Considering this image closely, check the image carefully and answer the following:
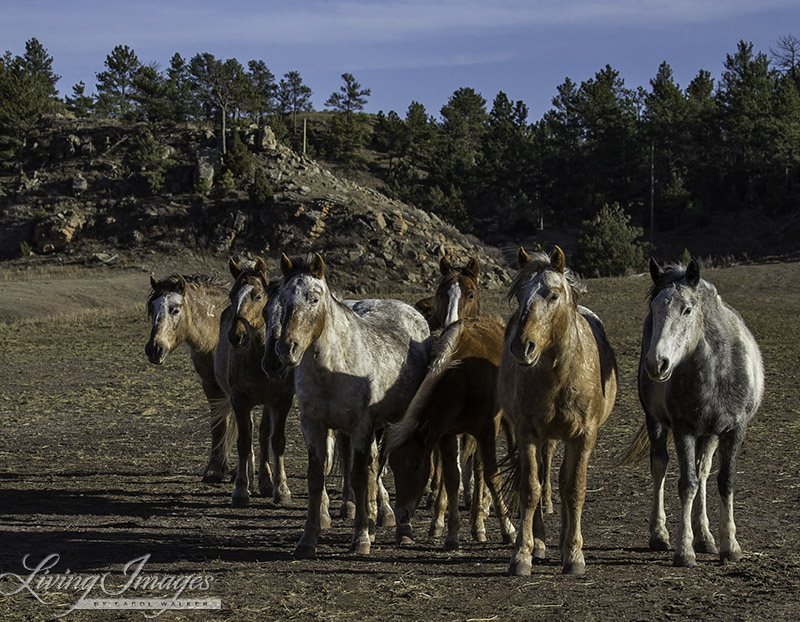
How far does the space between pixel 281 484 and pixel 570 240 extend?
49.1 meters

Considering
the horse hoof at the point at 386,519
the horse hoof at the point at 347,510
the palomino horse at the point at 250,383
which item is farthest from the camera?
the palomino horse at the point at 250,383

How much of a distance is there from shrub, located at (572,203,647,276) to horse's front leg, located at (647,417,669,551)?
3119 cm

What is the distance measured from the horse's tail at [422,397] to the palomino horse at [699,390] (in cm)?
156

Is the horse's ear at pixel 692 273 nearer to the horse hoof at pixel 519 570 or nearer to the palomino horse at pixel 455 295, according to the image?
the horse hoof at pixel 519 570

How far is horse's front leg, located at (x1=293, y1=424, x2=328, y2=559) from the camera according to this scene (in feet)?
21.3

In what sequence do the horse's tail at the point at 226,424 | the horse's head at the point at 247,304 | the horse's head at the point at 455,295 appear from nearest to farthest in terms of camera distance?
the horse's head at the point at 247,304 → the horse's head at the point at 455,295 → the horse's tail at the point at 226,424

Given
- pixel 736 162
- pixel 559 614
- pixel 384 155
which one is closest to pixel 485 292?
pixel 559 614

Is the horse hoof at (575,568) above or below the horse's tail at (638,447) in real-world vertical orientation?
below

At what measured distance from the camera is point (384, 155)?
75.6 metres

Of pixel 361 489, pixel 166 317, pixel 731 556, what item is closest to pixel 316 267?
pixel 361 489

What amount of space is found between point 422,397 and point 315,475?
3.20ft

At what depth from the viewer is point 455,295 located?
843cm

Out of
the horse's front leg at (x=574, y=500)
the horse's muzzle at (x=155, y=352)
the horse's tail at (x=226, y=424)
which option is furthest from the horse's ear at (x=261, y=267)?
the horse's front leg at (x=574, y=500)

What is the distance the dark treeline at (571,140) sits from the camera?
175ft
